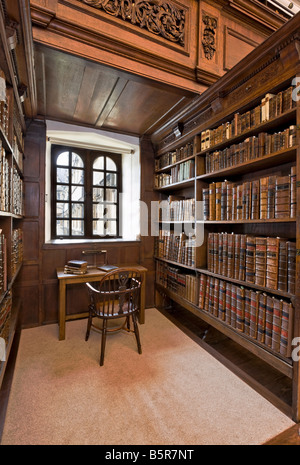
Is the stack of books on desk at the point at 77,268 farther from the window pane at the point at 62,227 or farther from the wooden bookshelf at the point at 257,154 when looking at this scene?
the wooden bookshelf at the point at 257,154

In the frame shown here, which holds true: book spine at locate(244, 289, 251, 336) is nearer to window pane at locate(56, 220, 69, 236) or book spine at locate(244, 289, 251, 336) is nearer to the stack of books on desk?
the stack of books on desk

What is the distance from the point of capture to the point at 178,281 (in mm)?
2686

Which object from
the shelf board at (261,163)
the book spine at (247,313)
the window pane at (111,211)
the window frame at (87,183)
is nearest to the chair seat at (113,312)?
the book spine at (247,313)

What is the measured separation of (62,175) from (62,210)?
0.49m

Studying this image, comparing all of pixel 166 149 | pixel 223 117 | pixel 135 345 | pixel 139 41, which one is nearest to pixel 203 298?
pixel 135 345

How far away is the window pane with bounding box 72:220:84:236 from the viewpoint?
10.2 feet

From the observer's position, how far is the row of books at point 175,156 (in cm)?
244

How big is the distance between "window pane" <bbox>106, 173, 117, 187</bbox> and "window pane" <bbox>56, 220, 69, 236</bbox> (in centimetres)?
85

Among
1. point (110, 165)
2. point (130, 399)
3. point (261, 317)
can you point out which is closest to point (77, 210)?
point (110, 165)

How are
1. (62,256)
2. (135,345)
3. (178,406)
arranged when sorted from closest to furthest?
(178,406), (135,345), (62,256)

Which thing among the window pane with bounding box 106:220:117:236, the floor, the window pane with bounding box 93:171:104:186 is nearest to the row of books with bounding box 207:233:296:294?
the floor

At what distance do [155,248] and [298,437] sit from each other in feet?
7.70

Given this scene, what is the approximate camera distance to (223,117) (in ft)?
6.37
